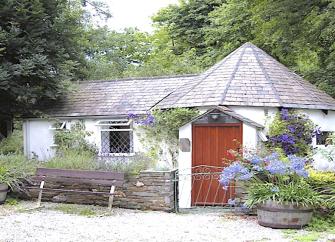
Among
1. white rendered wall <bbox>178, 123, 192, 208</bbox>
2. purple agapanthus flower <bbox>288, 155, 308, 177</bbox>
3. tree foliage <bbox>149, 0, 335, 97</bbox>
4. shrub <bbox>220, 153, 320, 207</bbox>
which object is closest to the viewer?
shrub <bbox>220, 153, 320, 207</bbox>

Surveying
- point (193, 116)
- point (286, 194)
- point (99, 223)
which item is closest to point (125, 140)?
point (193, 116)

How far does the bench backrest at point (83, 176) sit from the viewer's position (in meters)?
10.1

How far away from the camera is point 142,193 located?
408 inches

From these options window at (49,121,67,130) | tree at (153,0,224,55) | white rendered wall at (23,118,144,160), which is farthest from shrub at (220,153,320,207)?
tree at (153,0,224,55)

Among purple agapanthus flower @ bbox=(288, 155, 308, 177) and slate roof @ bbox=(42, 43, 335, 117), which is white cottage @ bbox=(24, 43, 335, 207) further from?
purple agapanthus flower @ bbox=(288, 155, 308, 177)

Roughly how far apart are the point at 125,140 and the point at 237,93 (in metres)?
5.18

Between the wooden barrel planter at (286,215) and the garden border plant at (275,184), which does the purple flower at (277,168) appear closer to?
the garden border plant at (275,184)

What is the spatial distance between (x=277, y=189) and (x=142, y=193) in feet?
10.8

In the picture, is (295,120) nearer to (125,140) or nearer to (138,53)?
(125,140)

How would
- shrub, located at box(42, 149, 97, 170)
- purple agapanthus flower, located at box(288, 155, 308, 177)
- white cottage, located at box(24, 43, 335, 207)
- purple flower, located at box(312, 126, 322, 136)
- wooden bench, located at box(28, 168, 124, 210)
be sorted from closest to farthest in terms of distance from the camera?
purple agapanthus flower, located at box(288, 155, 308, 177) → wooden bench, located at box(28, 168, 124, 210) → shrub, located at box(42, 149, 97, 170) → white cottage, located at box(24, 43, 335, 207) → purple flower, located at box(312, 126, 322, 136)

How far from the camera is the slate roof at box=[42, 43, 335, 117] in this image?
1282 cm

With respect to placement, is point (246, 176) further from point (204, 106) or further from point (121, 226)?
point (204, 106)

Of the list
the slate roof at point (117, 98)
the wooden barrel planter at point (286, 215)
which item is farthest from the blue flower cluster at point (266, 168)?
the slate roof at point (117, 98)

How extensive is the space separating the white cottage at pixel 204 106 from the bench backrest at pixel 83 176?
2.41 meters
